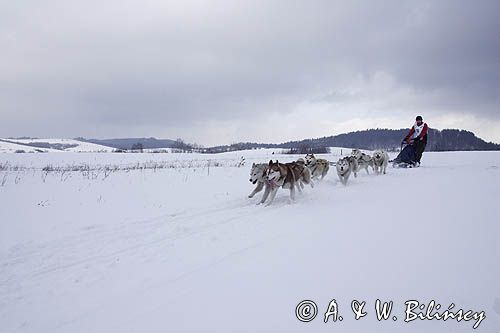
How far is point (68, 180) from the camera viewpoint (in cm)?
1089

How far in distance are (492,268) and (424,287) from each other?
92 cm

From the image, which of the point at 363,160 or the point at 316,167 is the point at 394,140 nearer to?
the point at 363,160

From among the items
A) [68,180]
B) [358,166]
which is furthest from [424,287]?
[68,180]

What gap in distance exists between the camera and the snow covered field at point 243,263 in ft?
9.27

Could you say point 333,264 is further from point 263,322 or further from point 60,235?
point 60,235

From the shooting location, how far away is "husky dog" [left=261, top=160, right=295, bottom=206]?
8.38 meters

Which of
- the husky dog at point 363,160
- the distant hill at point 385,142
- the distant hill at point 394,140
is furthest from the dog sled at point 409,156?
the distant hill at point 394,140
